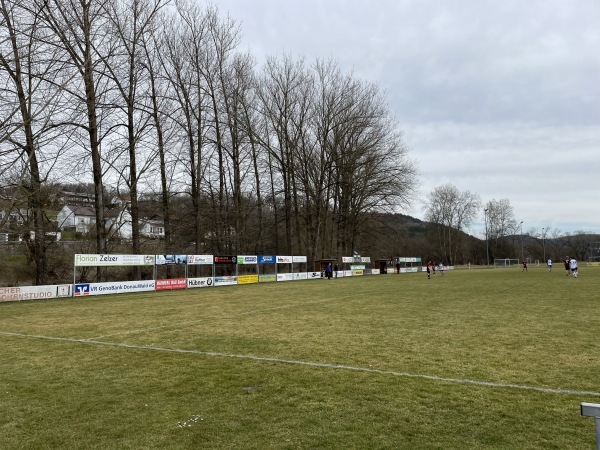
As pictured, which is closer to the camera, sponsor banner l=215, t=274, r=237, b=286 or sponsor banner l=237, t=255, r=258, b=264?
sponsor banner l=215, t=274, r=237, b=286

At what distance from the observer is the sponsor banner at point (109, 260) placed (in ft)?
81.1

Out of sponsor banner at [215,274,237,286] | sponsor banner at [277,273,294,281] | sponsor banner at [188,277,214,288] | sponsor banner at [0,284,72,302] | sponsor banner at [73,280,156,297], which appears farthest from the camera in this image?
sponsor banner at [277,273,294,281]

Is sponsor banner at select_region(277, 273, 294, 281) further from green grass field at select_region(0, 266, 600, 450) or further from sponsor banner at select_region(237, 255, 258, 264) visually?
green grass field at select_region(0, 266, 600, 450)

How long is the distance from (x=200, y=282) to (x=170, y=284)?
3168 mm

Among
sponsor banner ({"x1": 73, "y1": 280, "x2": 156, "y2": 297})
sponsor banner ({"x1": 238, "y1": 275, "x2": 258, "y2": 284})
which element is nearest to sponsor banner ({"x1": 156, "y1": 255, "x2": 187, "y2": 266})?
sponsor banner ({"x1": 73, "y1": 280, "x2": 156, "y2": 297})

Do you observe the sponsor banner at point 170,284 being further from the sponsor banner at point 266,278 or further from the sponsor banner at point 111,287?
the sponsor banner at point 266,278

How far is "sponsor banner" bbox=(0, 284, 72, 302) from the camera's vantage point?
21531 millimetres

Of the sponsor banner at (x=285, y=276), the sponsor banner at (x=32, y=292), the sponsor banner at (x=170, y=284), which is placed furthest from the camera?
the sponsor banner at (x=285, y=276)

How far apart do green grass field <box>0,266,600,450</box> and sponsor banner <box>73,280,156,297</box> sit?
1212 cm

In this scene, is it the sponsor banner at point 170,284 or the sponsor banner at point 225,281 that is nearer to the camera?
the sponsor banner at point 170,284

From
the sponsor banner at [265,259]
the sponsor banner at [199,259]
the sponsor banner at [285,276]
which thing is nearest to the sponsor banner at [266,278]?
the sponsor banner at [285,276]

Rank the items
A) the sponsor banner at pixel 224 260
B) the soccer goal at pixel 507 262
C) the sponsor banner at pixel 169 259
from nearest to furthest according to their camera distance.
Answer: the sponsor banner at pixel 169 259, the sponsor banner at pixel 224 260, the soccer goal at pixel 507 262

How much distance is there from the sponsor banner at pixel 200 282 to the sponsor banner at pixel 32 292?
9.58m

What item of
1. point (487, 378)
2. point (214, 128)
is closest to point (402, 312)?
point (487, 378)
